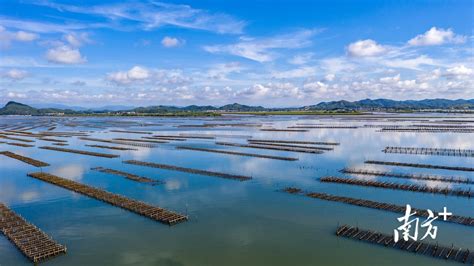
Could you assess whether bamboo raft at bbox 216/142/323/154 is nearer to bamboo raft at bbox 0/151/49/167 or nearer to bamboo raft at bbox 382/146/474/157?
bamboo raft at bbox 382/146/474/157

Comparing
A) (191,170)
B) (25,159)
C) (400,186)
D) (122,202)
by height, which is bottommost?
(122,202)

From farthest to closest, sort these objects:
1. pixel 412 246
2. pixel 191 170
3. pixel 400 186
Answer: pixel 191 170 < pixel 400 186 < pixel 412 246

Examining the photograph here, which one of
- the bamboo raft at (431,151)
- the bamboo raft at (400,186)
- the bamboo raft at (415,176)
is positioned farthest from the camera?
the bamboo raft at (431,151)

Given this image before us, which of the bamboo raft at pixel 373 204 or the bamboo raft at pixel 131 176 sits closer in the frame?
the bamboo raft at pixel 373 204

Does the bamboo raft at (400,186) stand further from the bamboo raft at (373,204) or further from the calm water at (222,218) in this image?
the bamboo raft at (373,204)

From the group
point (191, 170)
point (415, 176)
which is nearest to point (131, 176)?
point (191, 170)

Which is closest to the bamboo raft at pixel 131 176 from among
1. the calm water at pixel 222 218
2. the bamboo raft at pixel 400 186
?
the calm water at pixel 222 218

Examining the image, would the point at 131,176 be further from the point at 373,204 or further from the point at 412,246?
the point at 412,246
